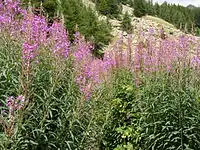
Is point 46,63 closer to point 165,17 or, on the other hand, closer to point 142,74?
point 142,74

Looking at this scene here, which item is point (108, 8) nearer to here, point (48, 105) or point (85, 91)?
point (85, 91)

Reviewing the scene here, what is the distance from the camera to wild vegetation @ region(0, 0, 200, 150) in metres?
5.15

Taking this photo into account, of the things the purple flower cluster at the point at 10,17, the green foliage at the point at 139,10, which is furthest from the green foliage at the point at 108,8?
the purple flower cluster at the point at 10,17

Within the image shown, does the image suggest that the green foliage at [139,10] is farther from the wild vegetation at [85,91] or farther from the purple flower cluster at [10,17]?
the purple flower cluster at [10,17]

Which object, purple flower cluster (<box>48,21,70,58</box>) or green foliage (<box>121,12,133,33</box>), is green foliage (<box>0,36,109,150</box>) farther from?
green foliage (<box>121,12,133,33</box>)

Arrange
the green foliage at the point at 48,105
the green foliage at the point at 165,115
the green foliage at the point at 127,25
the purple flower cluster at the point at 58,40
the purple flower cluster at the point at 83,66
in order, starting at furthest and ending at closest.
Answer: the green foliage at the point at 127,25 < the green foliage at the point at 165,115 < the purple flower cluster at the point at 83,66 < the purple flower cluster at the point at 58,40 < the green foliage at the point at 48,105

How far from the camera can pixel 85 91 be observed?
532 centimetres

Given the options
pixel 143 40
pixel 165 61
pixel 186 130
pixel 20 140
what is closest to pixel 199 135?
pixel 186 130

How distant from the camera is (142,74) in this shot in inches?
316

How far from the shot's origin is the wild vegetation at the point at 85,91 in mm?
5152

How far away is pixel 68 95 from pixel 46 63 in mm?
595

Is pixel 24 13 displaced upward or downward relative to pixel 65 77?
upward

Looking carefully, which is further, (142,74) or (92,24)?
(92,24)

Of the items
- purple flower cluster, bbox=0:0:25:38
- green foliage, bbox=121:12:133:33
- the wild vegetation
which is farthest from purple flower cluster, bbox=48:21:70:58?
green foliage, bbox=121:12:133:33
